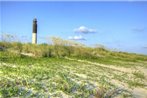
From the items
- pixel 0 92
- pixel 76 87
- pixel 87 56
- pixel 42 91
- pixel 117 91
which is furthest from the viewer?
pixel 87 56

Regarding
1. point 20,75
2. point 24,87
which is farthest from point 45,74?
point 24,87

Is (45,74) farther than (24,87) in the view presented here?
Yes

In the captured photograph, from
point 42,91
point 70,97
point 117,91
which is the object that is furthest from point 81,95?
point 117,91

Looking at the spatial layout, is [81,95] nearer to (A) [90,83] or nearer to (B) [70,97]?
(B) [70,97]

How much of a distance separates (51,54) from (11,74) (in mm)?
11827

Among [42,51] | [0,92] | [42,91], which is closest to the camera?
[0,92]

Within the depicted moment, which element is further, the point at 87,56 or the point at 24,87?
the point at 87,56

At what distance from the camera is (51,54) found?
23.5m

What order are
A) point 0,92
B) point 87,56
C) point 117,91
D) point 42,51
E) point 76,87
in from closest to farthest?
point 0,92 < point 76,87 < point 117,91 < point 42,51 < point 87,56

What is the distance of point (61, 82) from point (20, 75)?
1.33 metres

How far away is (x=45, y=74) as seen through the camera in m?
12.5

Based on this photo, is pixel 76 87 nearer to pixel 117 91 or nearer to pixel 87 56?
pixel 117 91

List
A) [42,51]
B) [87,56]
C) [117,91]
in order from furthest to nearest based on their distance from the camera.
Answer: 1. [87,56]
2. [42,51]
3. [117,91]

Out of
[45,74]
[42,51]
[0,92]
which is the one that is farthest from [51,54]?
[0,92]
